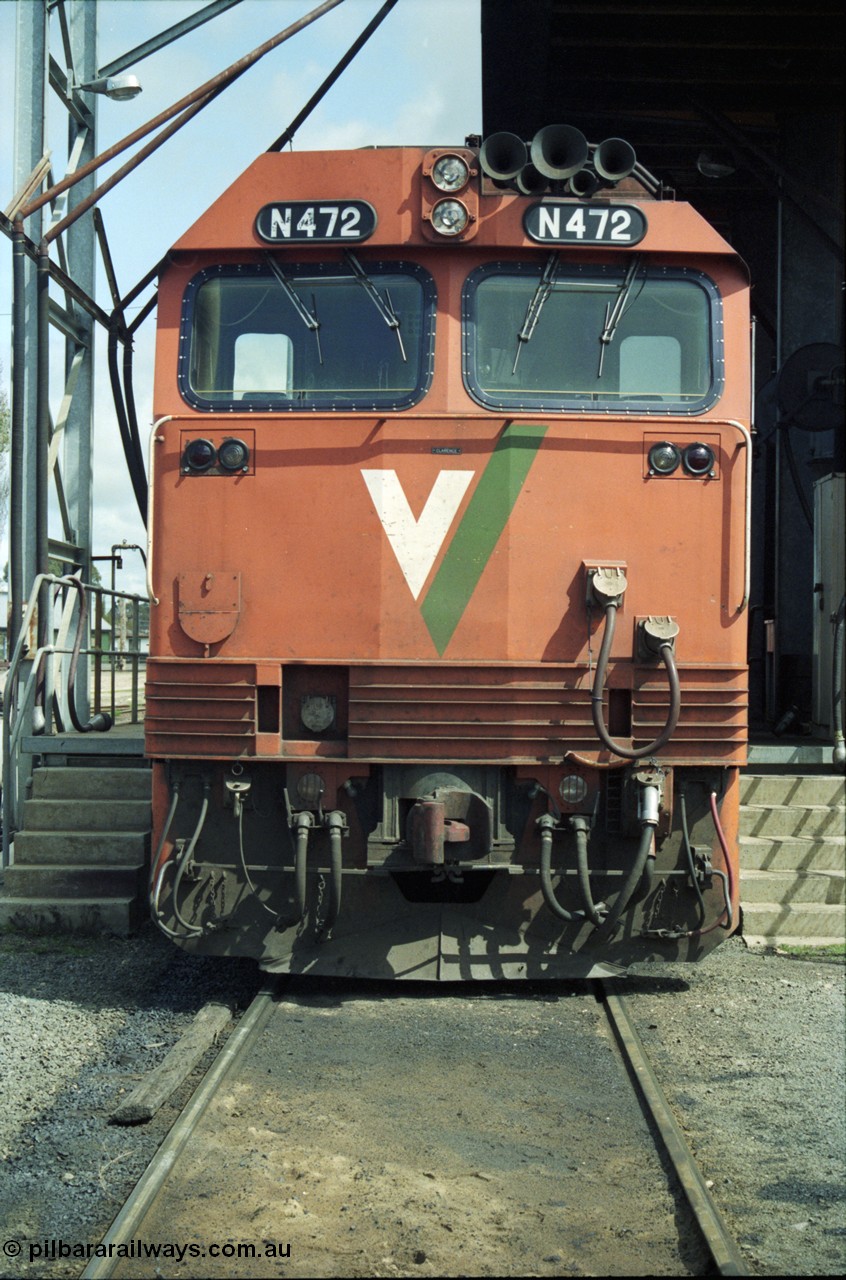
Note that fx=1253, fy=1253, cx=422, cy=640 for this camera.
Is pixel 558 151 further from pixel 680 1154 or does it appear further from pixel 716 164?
pixel 716 164

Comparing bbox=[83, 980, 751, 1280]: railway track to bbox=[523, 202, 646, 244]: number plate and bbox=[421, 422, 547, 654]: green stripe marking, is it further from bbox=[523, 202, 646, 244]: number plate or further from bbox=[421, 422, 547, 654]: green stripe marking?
bbox=[523, 202, 646, 244]: number plate

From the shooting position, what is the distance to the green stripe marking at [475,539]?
5.79 m

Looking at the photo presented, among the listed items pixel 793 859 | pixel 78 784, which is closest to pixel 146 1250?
pixel 78 784

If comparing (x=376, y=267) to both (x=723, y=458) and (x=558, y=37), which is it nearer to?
(x=723, y=458)

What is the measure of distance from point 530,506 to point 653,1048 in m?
2.50

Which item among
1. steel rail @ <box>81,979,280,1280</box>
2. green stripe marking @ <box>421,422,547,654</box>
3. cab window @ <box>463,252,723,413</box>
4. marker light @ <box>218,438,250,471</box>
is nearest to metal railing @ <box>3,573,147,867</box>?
marker light @ <box>218,438,250,471</box>

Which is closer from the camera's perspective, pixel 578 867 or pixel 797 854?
pixel 578 867

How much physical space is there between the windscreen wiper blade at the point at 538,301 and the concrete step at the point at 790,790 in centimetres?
363

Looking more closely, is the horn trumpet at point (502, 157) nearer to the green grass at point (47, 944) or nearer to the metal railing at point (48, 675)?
the metal railing at point (48, 675)

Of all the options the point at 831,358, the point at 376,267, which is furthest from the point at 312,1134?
the point at 831,358

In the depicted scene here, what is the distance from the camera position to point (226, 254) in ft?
20.0

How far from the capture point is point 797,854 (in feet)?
26.1

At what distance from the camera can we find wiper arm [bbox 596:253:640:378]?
6.04m

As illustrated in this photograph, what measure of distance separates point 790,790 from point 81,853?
4583mm
